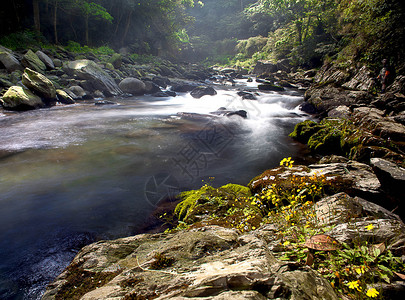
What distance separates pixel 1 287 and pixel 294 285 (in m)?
3.85

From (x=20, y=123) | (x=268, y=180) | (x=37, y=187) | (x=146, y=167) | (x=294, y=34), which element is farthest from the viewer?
(x=294, y=34)

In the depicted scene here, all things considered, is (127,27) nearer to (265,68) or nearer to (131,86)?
(131,86)

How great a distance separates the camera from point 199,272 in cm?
165

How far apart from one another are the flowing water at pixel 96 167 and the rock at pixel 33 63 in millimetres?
5158

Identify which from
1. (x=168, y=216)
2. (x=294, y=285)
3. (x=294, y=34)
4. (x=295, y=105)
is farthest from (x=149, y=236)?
(x=294, y=34)

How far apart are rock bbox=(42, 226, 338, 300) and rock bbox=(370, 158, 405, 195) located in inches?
97.8

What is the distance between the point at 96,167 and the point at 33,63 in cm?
1417

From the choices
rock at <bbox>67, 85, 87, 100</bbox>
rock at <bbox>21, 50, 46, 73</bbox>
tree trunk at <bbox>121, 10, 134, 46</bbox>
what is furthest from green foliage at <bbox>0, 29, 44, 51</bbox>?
tree trunk at <bbox>121, 10, 134, 46</bbox>

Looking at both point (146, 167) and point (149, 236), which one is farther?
point (146, 167)

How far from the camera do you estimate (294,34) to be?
3091cm

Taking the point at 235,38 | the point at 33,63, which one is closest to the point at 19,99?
the point at 33,63

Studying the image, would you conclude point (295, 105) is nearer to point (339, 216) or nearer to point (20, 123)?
point (339, 216)

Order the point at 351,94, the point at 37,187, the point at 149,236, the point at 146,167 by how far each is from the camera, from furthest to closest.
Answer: the point at 351,94 < the point at 146,167 < the point at 37,187 < the point at 149,236

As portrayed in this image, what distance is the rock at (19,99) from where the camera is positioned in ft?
37.1
